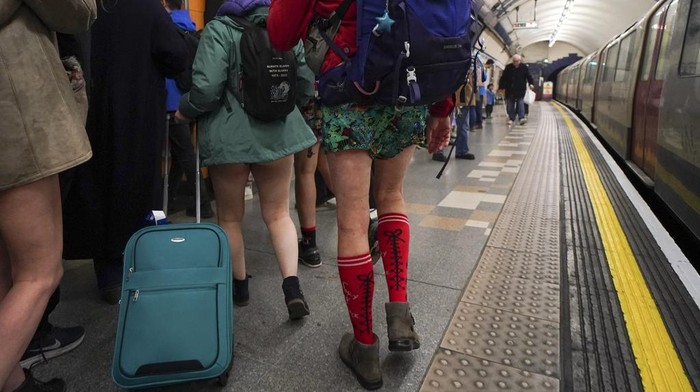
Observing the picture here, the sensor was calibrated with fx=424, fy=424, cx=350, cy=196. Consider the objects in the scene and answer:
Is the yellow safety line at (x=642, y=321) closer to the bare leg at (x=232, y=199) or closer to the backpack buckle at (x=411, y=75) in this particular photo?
the backpack buckle at (x=411, y=75)

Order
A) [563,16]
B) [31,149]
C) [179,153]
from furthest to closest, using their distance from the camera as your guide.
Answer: [563,16], [179,153], [31,149]

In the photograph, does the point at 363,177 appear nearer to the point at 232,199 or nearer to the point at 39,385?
the point at 232,199

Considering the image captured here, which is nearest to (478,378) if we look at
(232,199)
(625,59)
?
(232,199)

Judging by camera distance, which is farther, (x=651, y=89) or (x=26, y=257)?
(x=651, y=89)

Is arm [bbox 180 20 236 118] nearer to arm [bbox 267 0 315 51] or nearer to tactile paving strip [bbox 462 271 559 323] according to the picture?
arm [bbox 267 0 315 51]

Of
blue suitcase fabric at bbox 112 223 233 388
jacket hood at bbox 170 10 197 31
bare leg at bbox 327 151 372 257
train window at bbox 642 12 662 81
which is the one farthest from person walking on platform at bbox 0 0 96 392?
train window at bbox 642 12 662 81

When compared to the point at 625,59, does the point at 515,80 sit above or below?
below

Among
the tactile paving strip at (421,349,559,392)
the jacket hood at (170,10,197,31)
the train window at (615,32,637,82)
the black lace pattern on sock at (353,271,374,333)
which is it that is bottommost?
the tactile paving strip at (421,349,559,392)

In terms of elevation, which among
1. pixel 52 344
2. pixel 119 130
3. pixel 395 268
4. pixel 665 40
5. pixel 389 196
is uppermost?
pixel 665 40

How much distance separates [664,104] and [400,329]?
139 inches

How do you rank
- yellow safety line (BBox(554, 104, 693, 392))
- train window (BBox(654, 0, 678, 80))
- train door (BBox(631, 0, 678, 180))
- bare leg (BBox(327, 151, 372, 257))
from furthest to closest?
train door (BBox(631, 0, 678, 180)) < train window (BBox(654, 0, 678, 80)) < yellow safety line (BBox(554, 104, 693, 392)) < bare leg (BBox(327, 151, 372, 257))

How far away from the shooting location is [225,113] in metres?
1.86

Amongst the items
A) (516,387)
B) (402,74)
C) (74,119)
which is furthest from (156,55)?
(516,387)

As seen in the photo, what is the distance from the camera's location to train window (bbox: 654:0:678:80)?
159 inches
